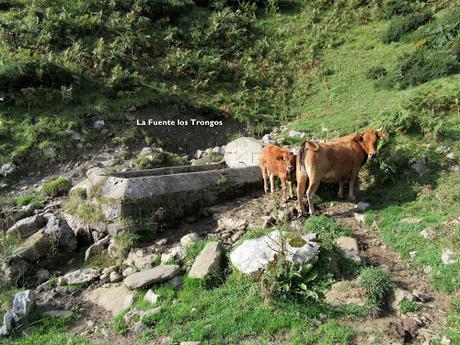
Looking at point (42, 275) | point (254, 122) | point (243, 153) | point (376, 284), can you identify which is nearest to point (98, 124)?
point (254, 122)

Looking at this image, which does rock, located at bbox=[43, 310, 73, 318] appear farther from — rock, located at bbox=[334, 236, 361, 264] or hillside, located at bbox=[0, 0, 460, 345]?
rock, located at bbox=[334, 236, 361, 264]

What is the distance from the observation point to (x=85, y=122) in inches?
664

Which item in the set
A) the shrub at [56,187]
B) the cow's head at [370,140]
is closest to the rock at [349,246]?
the cow's head at [370,140]

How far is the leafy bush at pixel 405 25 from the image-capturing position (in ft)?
70.2

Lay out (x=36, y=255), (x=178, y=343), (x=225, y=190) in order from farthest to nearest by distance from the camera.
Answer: (x=225, y=190) < (x=36, y=255) < (x=178, y=343)

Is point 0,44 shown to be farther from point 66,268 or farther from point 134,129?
point 66,268

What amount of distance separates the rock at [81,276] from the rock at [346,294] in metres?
4.69

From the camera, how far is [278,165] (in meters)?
11.1

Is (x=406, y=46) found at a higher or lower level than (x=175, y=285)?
higher

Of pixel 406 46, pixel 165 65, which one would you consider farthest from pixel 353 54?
pixel 165 65

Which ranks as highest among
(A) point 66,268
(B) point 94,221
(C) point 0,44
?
(C) point 0,44

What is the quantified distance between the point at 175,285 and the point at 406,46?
704 inches

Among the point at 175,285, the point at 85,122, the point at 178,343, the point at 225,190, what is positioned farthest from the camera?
the point at 85,122

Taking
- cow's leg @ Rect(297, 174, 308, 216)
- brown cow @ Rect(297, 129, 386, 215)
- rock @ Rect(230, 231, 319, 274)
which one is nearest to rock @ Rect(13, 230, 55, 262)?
rock @ Rect(230, 231, 319, 274)
